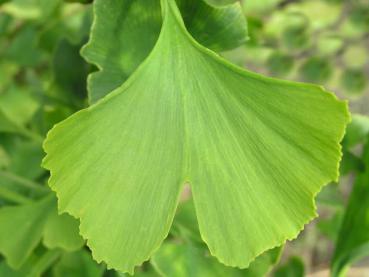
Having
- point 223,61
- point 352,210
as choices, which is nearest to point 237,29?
point 223,61

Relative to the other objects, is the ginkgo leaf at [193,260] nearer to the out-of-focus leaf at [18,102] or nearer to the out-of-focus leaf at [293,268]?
the out-of-focus leaf at [293,268]

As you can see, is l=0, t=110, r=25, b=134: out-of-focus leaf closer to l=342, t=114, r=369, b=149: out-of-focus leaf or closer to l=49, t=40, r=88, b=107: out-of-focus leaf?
l=49, t=40, r=88, b=107: out-of-focus leaf

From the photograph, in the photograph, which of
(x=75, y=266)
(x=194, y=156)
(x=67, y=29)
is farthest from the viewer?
(x=67, y=29)

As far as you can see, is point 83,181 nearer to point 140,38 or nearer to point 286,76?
point 140,38

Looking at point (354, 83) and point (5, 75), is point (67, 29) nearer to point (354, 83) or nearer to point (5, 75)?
point (5, 75)

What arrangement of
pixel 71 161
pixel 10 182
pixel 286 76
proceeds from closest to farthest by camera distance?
pixel 71 161
pixel 10 182
pixel 286 76

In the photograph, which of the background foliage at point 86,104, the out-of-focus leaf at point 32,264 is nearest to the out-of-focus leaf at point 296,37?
the background foliage at point 86,104

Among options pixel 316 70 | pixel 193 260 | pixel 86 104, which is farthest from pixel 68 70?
pixel 316 70
